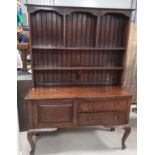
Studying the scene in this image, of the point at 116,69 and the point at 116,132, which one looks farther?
the point at 116,132

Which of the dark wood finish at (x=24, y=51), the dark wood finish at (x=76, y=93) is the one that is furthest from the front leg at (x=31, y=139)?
the dark wood finish at (x=24, y=51)

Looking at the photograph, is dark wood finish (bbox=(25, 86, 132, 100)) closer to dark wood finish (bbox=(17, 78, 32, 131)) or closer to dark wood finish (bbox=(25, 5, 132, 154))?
dark wood finish (bbox=(25, 5, 132, 154))

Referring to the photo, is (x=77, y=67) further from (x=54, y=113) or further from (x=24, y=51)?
(x=24, y=51)

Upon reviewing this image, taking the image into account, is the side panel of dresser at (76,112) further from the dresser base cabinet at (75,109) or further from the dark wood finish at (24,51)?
the dark wood finish at (24,51)

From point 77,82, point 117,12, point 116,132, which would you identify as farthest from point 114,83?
point 117,12

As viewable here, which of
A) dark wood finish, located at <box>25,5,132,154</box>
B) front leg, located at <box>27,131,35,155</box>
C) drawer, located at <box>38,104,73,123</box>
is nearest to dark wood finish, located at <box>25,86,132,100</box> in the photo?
dark wood finish, located at <box>25,5,132,154</box>

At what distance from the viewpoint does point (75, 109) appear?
2.00m

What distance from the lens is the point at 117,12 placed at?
220 cm

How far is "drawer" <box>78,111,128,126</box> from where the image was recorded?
6.70 feet

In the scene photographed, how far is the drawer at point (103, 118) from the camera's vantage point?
2043 millimetres

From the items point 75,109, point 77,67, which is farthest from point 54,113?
point 77,67

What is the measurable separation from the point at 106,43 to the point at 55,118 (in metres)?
1.30

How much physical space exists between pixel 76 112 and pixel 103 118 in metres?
0.36
